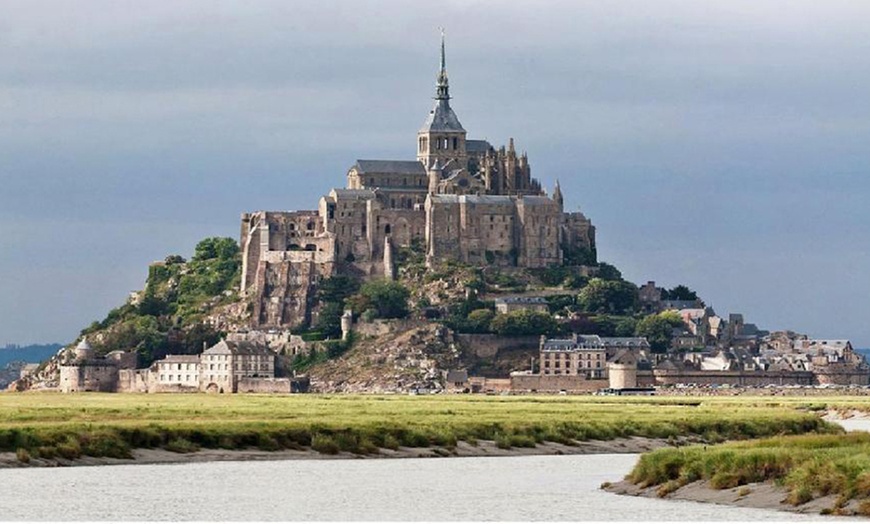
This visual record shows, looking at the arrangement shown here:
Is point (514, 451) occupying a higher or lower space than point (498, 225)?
lower

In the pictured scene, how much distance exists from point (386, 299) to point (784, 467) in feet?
406

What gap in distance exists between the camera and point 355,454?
79312 millimetres

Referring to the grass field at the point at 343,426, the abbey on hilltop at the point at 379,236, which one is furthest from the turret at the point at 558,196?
the grass field at the point at 343,426

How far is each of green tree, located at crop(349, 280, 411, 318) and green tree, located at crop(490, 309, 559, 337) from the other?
810 cm

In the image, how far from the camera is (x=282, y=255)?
18562 centimetres

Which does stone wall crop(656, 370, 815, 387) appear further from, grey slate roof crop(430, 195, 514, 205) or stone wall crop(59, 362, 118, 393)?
stone wall crop(59, 362, 118, 393)

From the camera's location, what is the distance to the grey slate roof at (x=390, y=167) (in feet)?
636

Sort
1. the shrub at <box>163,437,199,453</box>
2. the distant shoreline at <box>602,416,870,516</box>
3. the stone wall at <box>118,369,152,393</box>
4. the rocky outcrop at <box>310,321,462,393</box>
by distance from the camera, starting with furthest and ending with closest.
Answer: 1. the stone wall at <box>118,369,152,393</box>
2. the rocky outcrop at <box>310,321,462,393</box>
3. the shrub at <box>163,437,199,453</box>
4. the distant shoreline at <box>602,416,870,516</box>

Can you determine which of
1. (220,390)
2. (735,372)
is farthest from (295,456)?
(735,372)

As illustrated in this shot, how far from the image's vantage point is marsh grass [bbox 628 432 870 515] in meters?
53.4

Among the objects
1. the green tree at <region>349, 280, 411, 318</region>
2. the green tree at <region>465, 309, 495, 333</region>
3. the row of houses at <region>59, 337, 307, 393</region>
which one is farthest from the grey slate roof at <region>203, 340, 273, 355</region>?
the green tree at <region>465, 309, 495, 333</region>

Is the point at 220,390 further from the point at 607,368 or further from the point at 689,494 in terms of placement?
the point at 689,494

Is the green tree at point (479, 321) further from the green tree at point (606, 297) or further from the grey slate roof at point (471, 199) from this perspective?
the grey slate roof at point (471, 199)

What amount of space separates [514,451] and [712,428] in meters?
14.7
